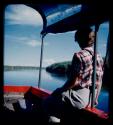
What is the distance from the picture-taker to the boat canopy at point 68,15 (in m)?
3.46

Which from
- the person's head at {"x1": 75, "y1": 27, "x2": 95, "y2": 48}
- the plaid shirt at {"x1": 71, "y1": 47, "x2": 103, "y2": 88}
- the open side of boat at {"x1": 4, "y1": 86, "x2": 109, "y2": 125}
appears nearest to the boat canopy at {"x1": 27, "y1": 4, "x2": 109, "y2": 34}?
the person's head at {"x1": 75, "y1": 27, "x2": 95, "y2": 48}

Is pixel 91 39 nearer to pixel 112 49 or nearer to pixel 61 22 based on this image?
pixel 112 49

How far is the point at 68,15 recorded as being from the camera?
417cm

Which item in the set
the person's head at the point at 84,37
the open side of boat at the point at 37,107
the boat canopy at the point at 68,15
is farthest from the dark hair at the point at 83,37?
Result: the open side of boat at the point at 37,107

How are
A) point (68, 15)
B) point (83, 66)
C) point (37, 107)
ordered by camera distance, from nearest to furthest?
point (83, 66) → point (68, 15) → point (37, 107)

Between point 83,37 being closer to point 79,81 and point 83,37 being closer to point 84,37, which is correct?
point 84,37

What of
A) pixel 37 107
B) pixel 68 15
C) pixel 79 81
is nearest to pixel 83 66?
pixel 79 81

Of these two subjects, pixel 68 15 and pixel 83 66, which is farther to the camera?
pixel 68 15

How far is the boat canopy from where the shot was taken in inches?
136

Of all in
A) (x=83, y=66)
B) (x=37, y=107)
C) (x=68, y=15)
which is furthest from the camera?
(x=37, y=107)

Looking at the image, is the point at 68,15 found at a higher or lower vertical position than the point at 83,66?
higher

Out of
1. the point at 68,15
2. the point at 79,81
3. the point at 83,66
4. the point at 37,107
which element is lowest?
the point at 37,107

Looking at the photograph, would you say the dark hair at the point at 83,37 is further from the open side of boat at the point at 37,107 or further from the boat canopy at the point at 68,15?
the open side of boat at the point at 37,107

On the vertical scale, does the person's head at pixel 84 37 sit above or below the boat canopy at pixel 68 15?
below
